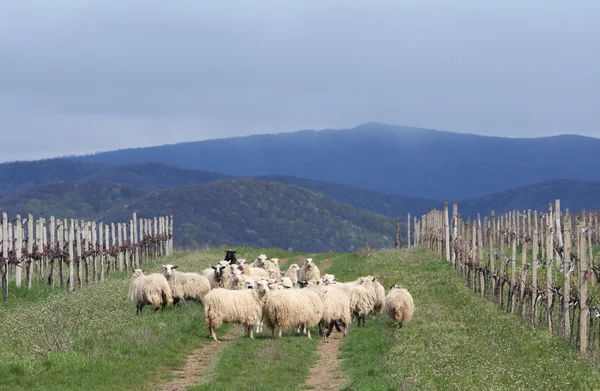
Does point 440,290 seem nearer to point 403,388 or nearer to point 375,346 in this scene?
point 375,346

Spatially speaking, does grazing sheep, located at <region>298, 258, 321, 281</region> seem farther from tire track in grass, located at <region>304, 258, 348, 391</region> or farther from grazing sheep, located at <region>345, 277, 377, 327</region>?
tire track in grass, located at <region>304, 258, 348, 391</region>

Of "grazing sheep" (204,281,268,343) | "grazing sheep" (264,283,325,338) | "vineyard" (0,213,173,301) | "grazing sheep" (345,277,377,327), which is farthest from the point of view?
"vineyard" (0,213,173,301)

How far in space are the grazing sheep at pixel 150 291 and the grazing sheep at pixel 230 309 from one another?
4145 millimetres

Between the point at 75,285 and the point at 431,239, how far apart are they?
25.1 metres

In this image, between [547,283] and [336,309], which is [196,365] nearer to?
[336,309]

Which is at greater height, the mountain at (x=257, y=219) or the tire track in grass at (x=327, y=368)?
the tire track in grass at (x=327, y=368)

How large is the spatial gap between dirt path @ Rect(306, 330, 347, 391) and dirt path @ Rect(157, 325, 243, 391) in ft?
7.76

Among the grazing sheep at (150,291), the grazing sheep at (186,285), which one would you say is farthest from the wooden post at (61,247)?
the grazing sheep at (150,291)

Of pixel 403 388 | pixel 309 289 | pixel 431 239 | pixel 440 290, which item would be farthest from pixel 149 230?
pixel 403 388

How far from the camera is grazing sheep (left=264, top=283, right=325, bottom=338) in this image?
21.7m

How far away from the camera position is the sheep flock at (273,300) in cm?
2186

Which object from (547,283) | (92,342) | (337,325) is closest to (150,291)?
(337,325)

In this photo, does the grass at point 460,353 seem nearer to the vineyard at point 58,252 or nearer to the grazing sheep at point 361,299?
the grazing sheep at point 361,299

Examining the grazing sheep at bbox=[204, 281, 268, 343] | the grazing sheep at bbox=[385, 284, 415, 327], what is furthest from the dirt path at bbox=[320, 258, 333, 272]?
the grazing sheep at bbox=[204, 281, 268, 343]
